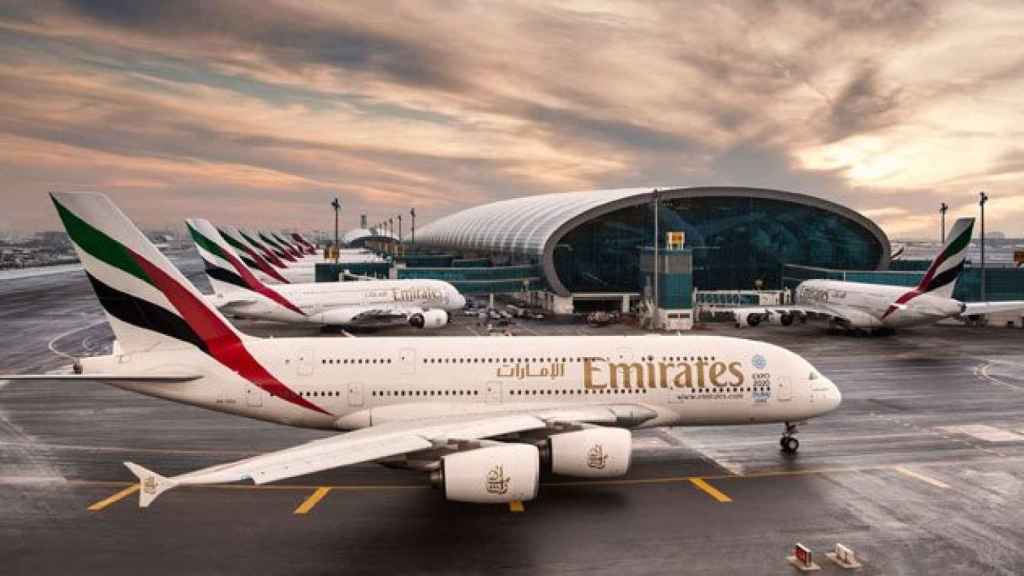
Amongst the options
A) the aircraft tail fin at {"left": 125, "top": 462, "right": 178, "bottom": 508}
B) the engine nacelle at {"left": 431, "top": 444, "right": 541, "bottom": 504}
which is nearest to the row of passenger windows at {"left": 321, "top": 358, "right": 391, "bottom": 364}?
the engine nacelle at {"left": 431, "top": 444, "right": 541, "bottom": 504}

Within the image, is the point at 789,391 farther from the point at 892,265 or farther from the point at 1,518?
the point at 892,265

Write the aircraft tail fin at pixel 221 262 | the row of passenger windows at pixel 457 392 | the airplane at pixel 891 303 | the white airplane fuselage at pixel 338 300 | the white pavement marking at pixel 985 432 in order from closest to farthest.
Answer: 1. the row of passenger windows at pixel 457 392
2. the white pavement marking at pixel 985 432
3. the airplane at pixel 891 303
4. the aircraft tail fin at pixel 221 262
5. the white airplane fuselage at pixel 338 300

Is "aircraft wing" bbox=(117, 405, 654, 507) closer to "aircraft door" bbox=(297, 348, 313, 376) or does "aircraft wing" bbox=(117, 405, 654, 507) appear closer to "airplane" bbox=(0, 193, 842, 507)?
"airplane" bbox=(0, 193, 842, 507)

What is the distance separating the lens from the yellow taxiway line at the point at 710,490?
24.6 m

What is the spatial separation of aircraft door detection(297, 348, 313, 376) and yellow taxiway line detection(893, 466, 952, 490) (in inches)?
897

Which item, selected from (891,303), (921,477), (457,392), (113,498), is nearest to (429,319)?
(891,303)

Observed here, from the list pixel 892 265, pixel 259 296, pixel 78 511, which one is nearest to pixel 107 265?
pixel 78 511

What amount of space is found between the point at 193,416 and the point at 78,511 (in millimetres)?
13572

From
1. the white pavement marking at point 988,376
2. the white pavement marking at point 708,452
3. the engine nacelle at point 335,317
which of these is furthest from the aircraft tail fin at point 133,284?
the white pavement marking at point 988,376

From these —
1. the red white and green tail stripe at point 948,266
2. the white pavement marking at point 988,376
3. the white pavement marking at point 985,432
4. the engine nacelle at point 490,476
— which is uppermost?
the red white and green tail stripe at point 948,266

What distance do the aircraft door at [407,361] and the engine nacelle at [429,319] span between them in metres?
45.2

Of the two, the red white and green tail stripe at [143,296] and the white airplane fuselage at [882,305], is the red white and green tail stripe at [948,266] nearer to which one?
the white airplane fuselage at [882,305]

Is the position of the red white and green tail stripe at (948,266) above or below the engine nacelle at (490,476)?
above

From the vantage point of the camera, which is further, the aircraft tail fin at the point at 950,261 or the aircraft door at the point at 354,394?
the aircraft tail fin at the point at 950,261
